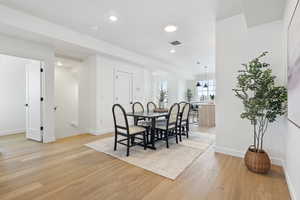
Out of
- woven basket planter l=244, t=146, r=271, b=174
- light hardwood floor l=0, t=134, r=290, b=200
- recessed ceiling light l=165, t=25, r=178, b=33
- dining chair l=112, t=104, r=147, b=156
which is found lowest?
light hardwood floor l=0, t=134, r=290, b=200

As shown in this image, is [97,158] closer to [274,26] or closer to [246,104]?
[246,104]

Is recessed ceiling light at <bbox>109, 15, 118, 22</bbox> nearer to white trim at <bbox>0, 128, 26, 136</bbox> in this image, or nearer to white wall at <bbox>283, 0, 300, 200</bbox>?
white wall at <bbox>283, 0, 300, 200</bbox>

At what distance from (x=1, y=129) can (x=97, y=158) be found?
3796mm

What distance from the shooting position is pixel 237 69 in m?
2.72

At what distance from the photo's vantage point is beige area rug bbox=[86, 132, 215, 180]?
7.48ft

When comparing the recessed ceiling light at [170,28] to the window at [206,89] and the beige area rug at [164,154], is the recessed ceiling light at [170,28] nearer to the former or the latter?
the beige area rug at [164,154]

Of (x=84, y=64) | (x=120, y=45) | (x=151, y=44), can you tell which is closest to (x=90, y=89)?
(x=84, y=64)

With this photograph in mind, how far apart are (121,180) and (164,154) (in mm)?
1087

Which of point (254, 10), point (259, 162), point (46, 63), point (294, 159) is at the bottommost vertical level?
point (259, 162)

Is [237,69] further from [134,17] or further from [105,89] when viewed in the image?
[105,89]

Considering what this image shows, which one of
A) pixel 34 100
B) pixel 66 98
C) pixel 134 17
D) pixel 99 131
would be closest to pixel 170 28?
pixel 134 17

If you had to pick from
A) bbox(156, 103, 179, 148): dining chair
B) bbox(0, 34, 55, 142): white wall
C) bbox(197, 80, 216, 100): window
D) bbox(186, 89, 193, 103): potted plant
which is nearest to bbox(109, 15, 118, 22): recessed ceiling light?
bbox(0, 34, 55, 142): white wall

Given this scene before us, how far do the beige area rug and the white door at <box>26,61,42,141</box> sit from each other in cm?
156

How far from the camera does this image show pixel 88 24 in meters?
3.13
